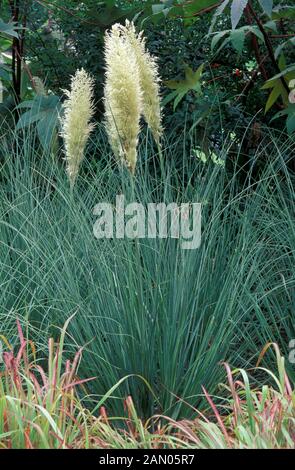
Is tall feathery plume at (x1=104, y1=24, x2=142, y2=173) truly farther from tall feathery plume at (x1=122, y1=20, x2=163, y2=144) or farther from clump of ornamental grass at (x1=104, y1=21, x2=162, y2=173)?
tall feathery plume at (x1=122, y1=20, x2=163, y2=144)

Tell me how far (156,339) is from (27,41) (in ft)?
13.9

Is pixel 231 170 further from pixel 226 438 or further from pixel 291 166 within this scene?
pixel 226 438

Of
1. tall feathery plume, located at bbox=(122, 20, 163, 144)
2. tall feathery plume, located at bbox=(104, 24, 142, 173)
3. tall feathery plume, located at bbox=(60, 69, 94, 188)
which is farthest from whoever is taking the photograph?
tall feathery plume, located at bbox=(60, 69, 94, 188)

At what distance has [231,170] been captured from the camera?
262 inches

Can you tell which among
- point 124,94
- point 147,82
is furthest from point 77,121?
point 124,94

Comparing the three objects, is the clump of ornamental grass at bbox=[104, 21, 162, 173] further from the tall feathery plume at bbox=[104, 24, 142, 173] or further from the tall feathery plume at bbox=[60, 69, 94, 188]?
the tall feathery plume at bbox=[60, 69, 94, 188]

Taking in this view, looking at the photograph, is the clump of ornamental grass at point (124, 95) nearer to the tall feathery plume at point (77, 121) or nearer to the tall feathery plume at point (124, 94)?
the tall feathery plume at point (124, 94)

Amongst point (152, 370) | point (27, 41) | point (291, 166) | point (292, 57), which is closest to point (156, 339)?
point (152, 370)

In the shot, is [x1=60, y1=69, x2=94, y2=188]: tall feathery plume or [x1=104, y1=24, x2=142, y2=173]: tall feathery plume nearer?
[x1=104, y1=24, x2=142, y2=173]: tall feathery plume

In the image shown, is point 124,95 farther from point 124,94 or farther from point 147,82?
point 147,82

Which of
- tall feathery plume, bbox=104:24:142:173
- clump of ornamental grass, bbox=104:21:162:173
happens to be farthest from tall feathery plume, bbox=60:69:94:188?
tall feathery plume, bbox=104:24:142:173

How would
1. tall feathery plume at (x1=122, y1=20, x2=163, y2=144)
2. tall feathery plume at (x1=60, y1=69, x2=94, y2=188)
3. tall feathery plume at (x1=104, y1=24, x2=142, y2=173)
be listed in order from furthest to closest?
1. tall feathery plume at (x1=60, y1=69, x2=94, y2=188)
2. tall feathery plume at (x1=122, y1=20, x2=163, y2=144)
3. tall feathery plume at (x1=104, y1=24, x2=142, y2=173)

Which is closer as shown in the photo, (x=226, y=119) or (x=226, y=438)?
(x=226, y=438)

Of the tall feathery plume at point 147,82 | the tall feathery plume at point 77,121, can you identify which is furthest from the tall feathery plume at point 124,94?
the tall feathery plume at point 77,121
